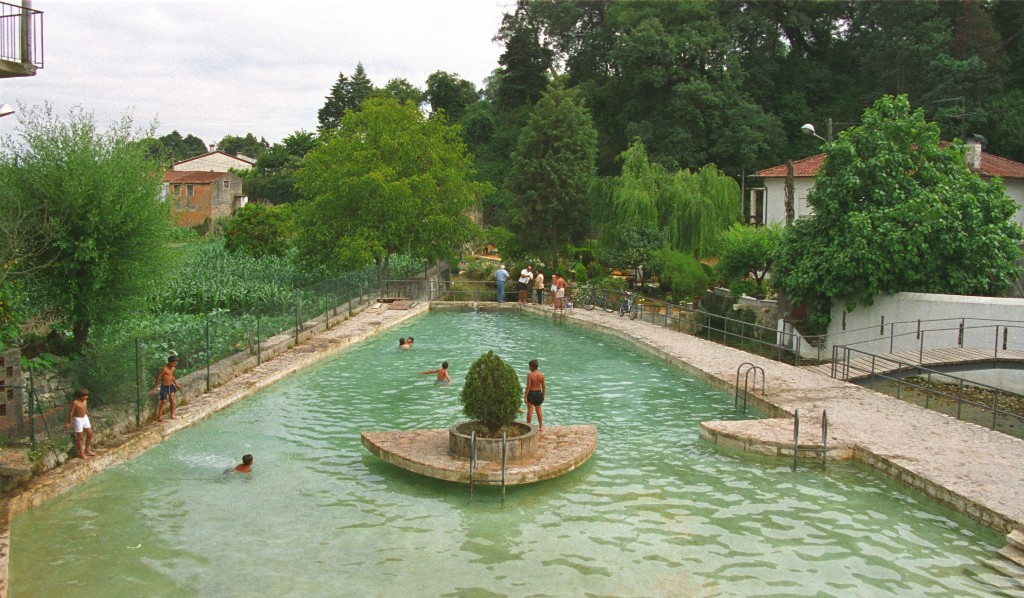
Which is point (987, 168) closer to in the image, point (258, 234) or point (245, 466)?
point (258, 234)

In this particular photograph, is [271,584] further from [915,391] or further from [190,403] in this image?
[915,391]

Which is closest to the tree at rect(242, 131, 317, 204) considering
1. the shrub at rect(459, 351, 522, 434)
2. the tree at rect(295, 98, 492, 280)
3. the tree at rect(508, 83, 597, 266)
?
the tree at rect(508, 83, 597, 266)

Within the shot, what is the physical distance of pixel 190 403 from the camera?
17.2 m

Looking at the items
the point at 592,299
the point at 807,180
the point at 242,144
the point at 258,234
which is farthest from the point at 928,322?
the point at 242,144

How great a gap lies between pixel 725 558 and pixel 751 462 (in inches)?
169

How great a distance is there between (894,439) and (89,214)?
15.6 m

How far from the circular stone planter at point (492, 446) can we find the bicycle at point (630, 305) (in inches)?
723

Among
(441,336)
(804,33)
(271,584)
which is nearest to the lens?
(271,584)

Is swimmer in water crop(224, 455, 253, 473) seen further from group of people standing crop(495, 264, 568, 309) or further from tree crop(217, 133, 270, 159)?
tree crop(217, 133, 270, 159)

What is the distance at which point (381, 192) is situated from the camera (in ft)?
112

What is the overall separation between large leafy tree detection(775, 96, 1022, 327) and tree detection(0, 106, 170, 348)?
18335 millimetres

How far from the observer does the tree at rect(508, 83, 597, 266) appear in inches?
1802

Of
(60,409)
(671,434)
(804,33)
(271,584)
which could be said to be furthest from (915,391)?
(804,33)

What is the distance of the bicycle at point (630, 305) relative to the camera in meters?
31.7
